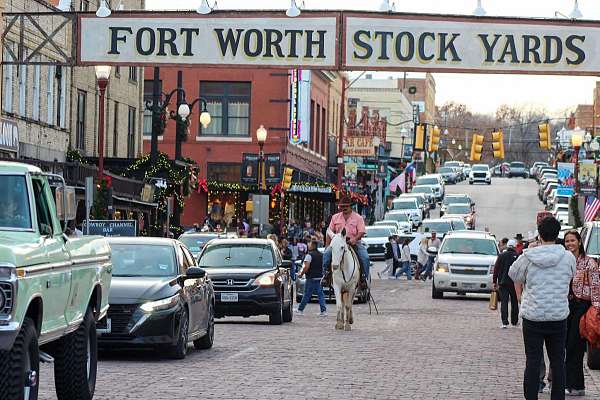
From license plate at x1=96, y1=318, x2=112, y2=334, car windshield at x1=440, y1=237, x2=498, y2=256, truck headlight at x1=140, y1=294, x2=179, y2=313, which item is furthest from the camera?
car windshield at x1=440, y1=237, x2=498, y2=256

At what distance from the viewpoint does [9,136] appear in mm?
39781

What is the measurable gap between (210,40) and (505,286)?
25.9 feet

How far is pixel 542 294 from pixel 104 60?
59.2ft

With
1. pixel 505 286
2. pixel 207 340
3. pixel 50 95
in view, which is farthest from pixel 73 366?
pixel 50 95

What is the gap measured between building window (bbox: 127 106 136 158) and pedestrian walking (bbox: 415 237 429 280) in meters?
13.7

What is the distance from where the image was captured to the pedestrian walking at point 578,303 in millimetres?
15406

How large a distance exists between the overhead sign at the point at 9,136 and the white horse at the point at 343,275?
1579cm

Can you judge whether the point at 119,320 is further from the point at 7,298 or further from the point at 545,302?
the point at 7,298

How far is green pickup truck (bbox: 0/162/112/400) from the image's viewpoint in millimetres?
10164

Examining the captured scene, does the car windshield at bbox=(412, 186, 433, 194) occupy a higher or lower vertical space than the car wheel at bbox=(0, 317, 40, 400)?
higher

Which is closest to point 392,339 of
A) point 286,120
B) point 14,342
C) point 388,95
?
point 14,342

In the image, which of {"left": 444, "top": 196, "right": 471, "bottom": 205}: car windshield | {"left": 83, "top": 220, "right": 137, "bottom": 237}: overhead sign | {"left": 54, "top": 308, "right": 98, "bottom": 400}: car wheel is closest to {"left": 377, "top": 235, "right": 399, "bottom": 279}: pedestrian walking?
{"left": 83, "top": 220, "right": 137, "bottom": 237}: overhead sign

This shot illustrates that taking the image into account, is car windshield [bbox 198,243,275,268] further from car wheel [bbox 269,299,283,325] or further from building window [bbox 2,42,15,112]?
building window [bbox 2,42,15,112]

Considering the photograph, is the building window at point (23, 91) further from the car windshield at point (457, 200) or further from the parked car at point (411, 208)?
the car windshield at point (457, 200)
